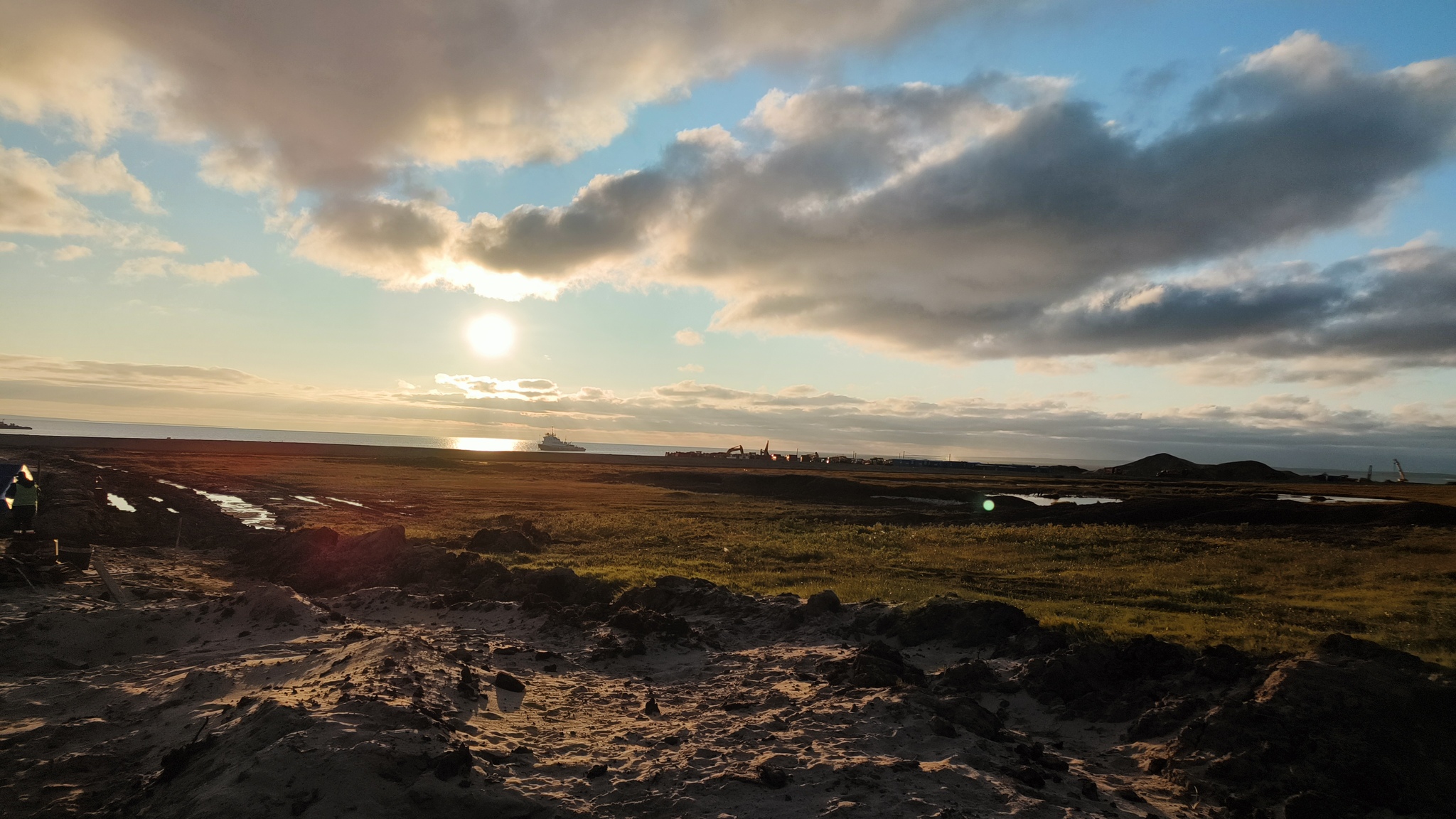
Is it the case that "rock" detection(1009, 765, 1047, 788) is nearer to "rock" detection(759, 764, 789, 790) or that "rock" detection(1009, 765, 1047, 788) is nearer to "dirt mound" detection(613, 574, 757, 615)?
"rock" detection(759, 764, 789, 790)

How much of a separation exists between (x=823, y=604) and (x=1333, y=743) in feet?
25.9

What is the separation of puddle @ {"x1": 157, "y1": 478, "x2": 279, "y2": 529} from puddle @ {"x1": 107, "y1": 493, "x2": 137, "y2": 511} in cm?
365

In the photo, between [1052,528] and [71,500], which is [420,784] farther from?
[71,500]

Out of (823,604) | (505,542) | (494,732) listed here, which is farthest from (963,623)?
(505,542)

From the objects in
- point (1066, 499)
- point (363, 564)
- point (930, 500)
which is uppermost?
point (363, 564)

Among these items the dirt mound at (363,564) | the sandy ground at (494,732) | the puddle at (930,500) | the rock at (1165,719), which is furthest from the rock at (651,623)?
the puddle at (930,500)

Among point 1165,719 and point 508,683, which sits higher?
point 1165,719

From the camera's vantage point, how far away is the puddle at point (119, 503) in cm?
3443

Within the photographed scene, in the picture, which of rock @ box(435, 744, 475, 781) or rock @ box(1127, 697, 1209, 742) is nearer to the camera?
rock @ box(435, 744, 475, 781)

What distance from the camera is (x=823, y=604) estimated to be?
13.8m

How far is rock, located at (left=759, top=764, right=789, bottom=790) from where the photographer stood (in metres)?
7.04

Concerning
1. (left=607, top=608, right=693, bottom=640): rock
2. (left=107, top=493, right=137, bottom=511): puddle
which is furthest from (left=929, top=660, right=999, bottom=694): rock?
(left=107, top=493, right=137, bottom=511): puddle

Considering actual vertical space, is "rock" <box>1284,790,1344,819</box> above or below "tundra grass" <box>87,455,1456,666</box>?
above

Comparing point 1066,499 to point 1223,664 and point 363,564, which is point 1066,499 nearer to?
point 1223,664
